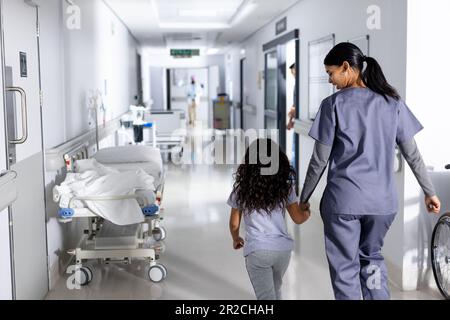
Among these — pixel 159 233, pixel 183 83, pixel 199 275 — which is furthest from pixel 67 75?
pixel 183 83

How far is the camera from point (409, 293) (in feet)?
13.8

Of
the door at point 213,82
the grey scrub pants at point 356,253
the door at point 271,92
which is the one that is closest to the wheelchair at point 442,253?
the grey scrub pants at point 356,253

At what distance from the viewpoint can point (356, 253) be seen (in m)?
2.99

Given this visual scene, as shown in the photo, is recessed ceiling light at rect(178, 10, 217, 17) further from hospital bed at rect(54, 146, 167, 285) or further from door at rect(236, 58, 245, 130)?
door at rect(236, 58, 245, 130)

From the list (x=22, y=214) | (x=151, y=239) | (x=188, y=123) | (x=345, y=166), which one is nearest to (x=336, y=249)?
(x=345, y=166)

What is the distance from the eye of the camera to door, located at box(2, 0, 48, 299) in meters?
3.47

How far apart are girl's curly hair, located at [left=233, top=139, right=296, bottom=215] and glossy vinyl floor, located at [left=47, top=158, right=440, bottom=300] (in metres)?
1.42

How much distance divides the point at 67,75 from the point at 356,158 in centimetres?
321

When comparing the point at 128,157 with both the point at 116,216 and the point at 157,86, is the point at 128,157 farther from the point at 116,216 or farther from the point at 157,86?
the point at 157,86

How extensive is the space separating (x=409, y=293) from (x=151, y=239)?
2584mm

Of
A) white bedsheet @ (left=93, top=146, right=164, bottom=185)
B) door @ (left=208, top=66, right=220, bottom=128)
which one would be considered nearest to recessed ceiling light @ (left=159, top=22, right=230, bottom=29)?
white bedsheet @ (left=93, top=146, right=164, bottom=185)

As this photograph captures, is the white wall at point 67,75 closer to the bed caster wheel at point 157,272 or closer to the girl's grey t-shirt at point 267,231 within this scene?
the bed caster wheel at point 157,272

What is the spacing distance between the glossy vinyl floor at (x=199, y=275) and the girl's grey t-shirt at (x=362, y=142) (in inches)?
56.4

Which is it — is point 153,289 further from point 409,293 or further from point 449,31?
point 449,31
